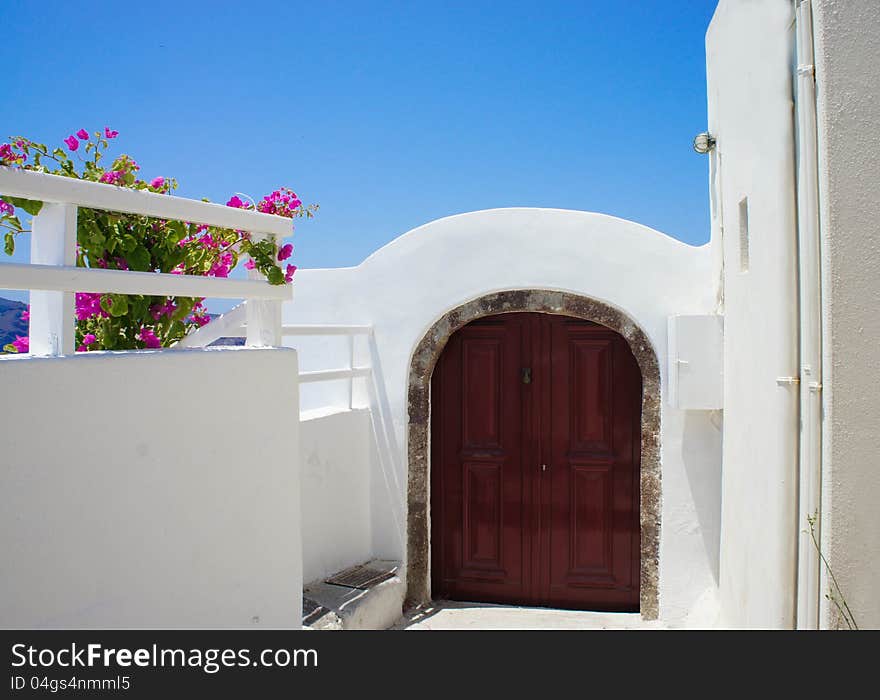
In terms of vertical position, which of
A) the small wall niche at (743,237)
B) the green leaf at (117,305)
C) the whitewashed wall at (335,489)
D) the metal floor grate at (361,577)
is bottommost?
the metal floor grate at (361,577)

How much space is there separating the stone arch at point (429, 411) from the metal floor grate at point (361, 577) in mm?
336

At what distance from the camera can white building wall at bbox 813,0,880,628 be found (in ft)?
7.62

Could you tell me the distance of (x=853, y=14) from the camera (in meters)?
2.37

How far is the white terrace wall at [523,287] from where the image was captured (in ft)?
17.0

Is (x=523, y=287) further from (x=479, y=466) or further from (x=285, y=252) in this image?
(x=285, y=252)

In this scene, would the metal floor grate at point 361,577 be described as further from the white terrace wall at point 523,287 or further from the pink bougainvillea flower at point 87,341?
the pink bougainvillea flower at point 87,341

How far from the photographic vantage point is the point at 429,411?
5.92m

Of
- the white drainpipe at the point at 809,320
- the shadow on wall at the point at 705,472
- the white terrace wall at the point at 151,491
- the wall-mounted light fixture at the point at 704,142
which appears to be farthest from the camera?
the shadow on wall at the point at 705,472

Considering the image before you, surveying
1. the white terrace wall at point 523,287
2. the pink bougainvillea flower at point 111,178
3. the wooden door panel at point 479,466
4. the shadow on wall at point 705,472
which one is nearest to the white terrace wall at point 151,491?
the pink bougainvillea flower at point 111,178

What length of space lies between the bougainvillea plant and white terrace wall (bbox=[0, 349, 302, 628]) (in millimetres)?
426

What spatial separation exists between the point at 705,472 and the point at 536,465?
1322mm

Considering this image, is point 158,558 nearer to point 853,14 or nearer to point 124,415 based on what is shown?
point 124,415

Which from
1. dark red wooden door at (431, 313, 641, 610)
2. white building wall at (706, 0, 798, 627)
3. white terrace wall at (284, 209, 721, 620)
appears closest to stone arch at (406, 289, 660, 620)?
white terrace wall at (284, 209, 721, 620)

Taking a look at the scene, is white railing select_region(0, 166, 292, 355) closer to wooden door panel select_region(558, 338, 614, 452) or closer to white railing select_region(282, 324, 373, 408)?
white railing select_region(282, 324, 373, 408)
